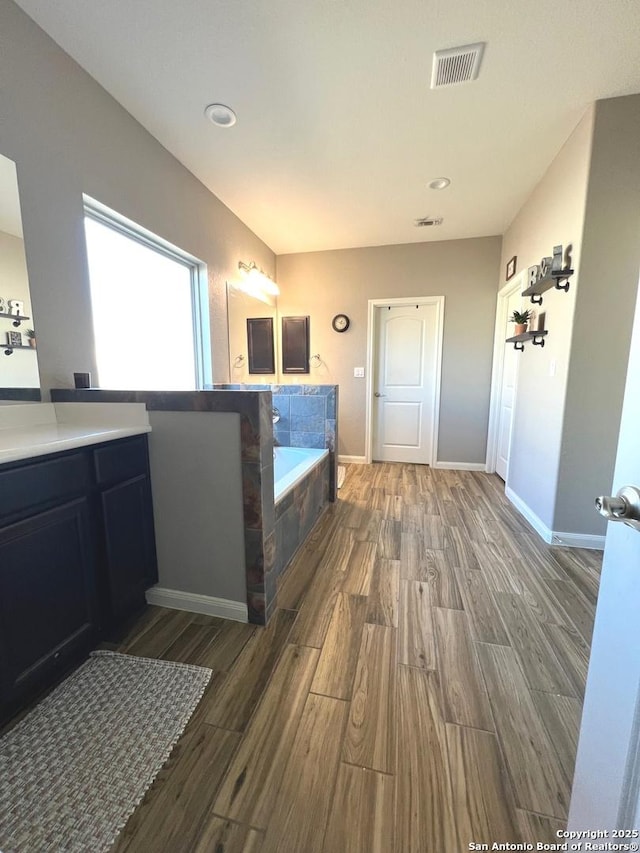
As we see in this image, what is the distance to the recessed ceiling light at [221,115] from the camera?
6.25 feet

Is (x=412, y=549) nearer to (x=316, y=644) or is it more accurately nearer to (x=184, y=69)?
(x=316, y=644)

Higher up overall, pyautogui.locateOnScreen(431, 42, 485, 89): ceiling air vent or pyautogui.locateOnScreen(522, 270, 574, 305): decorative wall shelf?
pyautogui.locateOnScreen(431, 42, 485, 89): ceiling air vent

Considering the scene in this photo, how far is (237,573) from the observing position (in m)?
1.51

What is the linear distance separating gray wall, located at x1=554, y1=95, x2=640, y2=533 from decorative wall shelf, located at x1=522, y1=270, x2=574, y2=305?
116 millimetres

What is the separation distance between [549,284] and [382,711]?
2639mm

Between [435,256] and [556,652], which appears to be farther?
[435,256]

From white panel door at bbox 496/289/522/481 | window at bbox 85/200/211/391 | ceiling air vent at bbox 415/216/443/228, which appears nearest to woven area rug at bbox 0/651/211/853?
window at bbox 85/200/211/391

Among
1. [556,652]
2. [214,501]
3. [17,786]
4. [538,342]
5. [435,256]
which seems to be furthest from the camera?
[435,256]

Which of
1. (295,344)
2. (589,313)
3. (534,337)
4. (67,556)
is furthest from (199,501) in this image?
(295,344)

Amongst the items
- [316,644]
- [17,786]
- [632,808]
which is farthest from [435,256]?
[17,786]

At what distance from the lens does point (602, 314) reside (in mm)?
2004

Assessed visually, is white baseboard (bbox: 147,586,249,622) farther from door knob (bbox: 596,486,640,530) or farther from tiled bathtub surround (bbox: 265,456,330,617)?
door knob (bbox: 596,486,640,530)

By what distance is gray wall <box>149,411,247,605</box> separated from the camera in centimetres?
145

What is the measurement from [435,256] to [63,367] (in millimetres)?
3739
